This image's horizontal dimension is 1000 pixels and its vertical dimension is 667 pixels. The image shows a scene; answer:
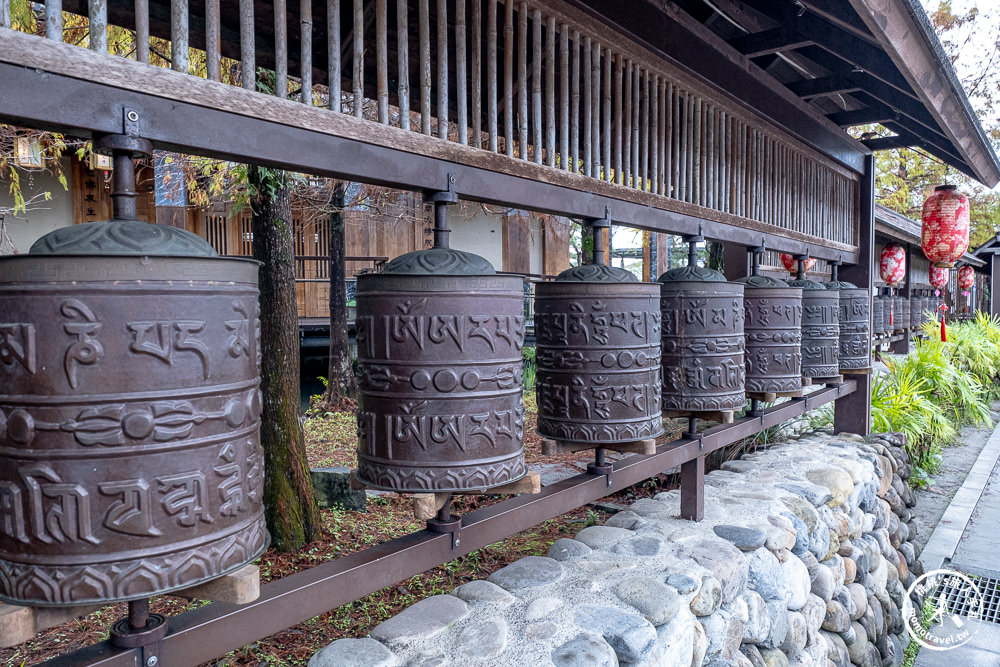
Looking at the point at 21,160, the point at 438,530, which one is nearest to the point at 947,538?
the point at 438,530

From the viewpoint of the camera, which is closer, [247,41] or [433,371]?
[247,41]

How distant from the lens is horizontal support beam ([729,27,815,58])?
3750mm

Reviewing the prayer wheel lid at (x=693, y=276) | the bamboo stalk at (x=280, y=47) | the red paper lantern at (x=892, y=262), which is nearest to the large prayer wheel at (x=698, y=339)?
the prayer wheel lid at (x=693, y=276)

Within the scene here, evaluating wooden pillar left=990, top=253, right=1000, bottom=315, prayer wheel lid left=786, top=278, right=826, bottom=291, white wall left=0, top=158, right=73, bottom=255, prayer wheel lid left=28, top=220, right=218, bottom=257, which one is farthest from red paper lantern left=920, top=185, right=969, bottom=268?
white wall left=0, top=158, right=73, bottom=255

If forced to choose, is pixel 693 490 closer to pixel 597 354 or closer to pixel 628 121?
pixel 597 354

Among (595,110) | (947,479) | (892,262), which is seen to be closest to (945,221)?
(947,479)

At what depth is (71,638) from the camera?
331cm

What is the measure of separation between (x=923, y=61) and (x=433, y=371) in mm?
2900

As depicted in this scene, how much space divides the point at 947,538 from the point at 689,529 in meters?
4.00

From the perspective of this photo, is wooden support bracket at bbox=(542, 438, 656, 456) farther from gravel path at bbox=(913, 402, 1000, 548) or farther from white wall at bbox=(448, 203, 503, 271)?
white wall at bbox=(448, 203, 503, 271)

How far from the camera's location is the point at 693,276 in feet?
10.7

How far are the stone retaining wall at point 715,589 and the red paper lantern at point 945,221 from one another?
117 inches

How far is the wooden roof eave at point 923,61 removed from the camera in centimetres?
273

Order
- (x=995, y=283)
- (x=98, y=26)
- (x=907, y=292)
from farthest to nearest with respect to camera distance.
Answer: (x=995, y=283), (x=907, y=292), (x=98, y=26)
